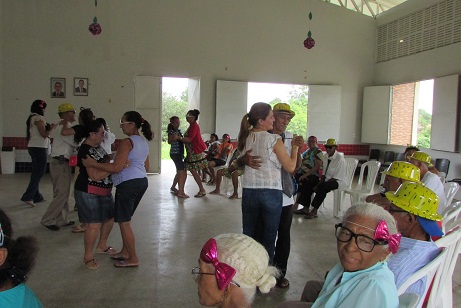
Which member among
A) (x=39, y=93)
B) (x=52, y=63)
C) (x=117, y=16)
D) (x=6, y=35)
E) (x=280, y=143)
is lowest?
(x=280, y=143)

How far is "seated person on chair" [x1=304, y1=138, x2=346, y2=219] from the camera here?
18.1 feet

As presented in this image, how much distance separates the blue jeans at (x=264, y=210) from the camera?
268cm

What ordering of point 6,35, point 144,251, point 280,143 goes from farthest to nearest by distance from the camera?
point 6,35 → point 144,251 → point 280,143

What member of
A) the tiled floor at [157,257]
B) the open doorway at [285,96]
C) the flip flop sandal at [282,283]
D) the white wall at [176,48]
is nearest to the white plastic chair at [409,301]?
the tiled floor at [157,257]

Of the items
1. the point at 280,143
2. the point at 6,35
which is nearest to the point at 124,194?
the point at 280,143

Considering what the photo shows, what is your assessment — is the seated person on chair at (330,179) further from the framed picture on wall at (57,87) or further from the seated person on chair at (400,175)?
the framed picture on wall at (57,87)

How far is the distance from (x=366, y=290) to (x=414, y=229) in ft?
2.74

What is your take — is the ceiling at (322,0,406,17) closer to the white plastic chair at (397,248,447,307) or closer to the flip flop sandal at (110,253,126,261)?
the flip flop sandal at (110,253,126,261)

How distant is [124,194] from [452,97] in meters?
7.20

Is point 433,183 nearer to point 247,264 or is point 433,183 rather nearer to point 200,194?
point 247,264

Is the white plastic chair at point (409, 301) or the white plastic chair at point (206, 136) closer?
the white plastic chair at point (409, 301)

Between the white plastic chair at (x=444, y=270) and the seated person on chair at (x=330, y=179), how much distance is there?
3405mm

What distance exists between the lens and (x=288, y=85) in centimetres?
1049

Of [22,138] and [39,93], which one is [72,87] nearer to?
[39,93]
